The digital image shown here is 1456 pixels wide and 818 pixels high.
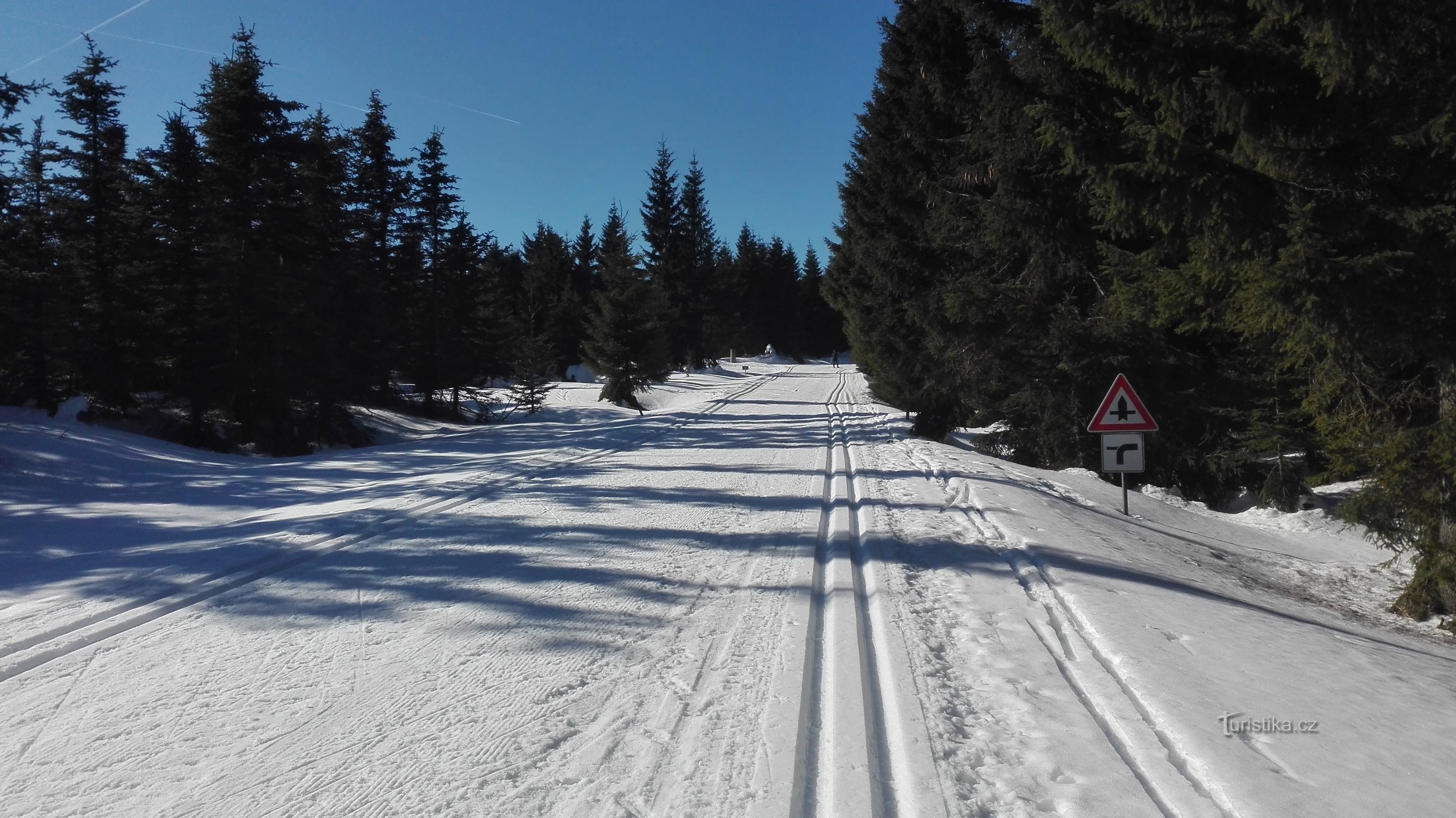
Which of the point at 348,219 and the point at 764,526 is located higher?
the point at 348,219

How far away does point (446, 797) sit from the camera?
3.03 metres

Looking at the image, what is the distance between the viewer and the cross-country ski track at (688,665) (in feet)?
10.4

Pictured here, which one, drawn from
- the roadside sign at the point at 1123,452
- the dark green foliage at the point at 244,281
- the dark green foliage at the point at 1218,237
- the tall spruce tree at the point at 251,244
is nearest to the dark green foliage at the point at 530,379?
the dark green foliage at the point at 244,281

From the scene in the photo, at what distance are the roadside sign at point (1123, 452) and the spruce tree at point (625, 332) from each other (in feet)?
72.7

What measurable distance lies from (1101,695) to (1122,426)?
6.66m

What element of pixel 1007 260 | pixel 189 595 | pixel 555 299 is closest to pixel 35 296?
pixel 189 595

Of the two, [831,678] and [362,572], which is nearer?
[831,678]

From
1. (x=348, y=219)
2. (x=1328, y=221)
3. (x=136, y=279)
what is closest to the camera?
(x=1328, y=221)

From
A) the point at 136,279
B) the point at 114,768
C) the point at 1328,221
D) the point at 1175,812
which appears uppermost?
the point at 136,279

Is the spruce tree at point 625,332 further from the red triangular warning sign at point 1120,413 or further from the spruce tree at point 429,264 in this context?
the red triangular warning sign at point 1120,413

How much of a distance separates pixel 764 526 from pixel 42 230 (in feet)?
86.4

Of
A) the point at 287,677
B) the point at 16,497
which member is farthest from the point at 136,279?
the point at 287,677

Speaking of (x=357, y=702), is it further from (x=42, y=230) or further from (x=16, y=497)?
(x=42, y=230)

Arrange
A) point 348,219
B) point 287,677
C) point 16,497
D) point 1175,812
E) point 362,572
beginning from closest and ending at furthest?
point 1175,812 → point 287,677 → point 362,572 → point 16,497 → point 348,219
